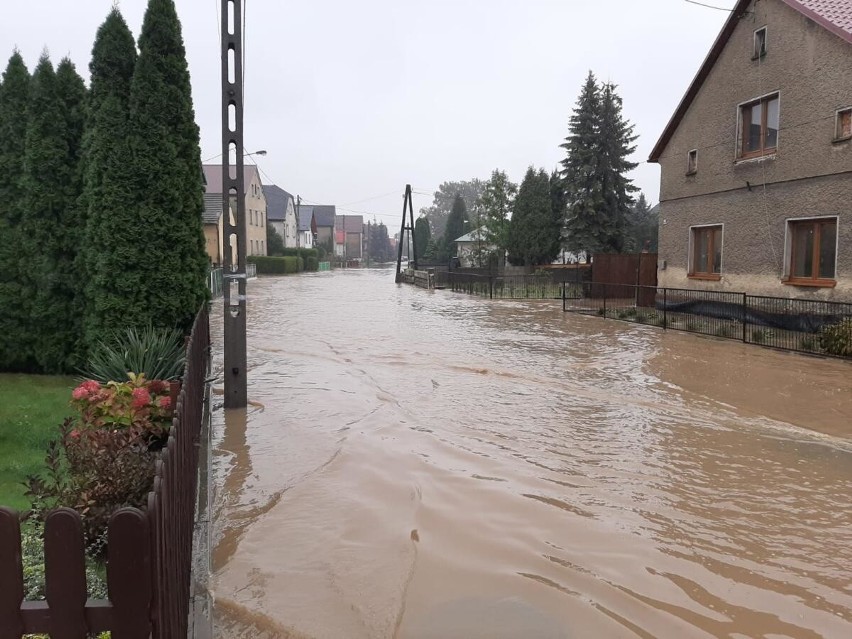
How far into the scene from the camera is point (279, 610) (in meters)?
3.65

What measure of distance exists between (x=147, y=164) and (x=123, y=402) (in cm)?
432

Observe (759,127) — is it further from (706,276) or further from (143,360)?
(143,360)

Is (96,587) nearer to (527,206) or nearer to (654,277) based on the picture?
(654,277)

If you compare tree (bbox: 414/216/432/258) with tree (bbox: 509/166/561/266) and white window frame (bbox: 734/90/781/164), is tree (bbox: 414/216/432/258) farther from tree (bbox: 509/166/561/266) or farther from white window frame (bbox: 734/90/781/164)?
white window frame (bbox: 734/90/781/164)

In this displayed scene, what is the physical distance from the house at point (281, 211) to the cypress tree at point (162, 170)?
63.7 meters

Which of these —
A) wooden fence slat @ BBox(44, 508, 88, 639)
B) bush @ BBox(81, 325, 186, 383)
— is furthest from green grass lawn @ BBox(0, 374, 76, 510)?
wooden fence slat @ BBox(44, 508, 88, 639)

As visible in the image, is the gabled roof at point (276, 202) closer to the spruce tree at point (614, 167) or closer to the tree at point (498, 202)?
the tree at point (498, 202)

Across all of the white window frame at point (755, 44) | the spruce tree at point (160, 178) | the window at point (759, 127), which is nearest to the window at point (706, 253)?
the window at point (759, 127)

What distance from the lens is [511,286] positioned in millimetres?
30703

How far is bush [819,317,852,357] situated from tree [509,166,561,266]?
93.5 feet

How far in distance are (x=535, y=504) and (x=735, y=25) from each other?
17.1 meters

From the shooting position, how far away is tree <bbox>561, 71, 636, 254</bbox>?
36.9 m

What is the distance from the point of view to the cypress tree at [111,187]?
355 inches

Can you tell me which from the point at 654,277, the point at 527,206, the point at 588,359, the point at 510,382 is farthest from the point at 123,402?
the point at 527,206
